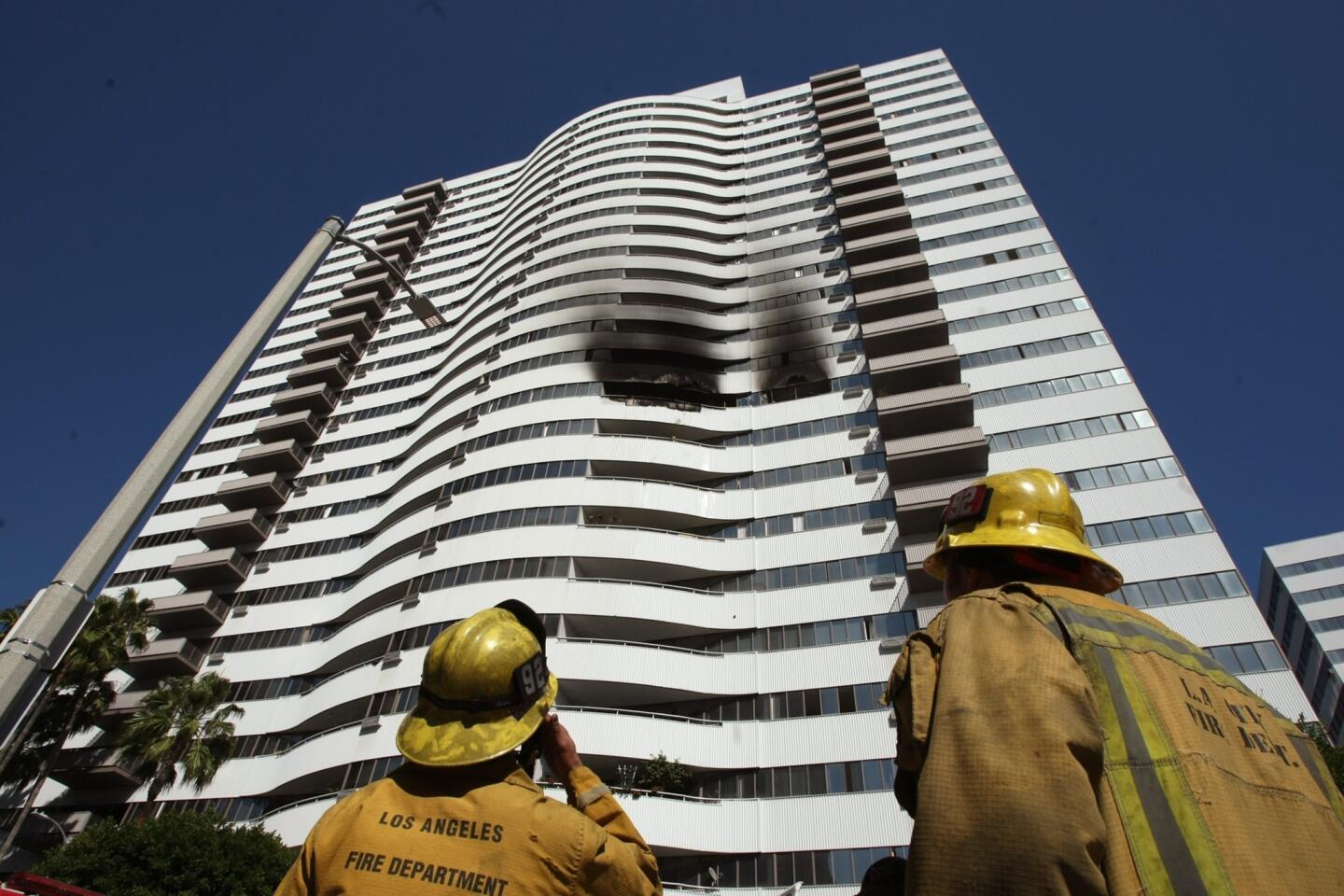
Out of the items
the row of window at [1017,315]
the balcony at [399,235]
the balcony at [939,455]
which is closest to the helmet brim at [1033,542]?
the balcony at [939,455]

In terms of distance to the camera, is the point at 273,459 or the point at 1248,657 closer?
the point at 1248,657

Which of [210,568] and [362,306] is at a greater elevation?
[362,306]

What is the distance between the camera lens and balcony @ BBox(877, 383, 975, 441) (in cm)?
3028

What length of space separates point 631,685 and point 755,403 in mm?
17423

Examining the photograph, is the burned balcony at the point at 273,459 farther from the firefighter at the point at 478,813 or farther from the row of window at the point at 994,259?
the firefighter at the point at 478,813

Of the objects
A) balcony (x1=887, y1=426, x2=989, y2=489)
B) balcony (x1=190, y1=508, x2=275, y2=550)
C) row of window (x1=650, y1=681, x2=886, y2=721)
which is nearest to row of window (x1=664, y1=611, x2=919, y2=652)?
row of window (x1=650, y1=681, x2=886, y2=721)

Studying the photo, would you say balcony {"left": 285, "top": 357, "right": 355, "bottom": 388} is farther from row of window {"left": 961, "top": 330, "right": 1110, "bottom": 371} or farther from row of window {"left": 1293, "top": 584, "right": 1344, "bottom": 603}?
row of window {"left": 1293, "top": 584, "right": 1344, "bottom": 603}

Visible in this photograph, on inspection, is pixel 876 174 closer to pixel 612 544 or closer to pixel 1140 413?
pixel 1140 413

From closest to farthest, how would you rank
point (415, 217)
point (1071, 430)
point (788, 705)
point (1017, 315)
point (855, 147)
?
point (788, 705) → point (1071, 430) → point (1017, 315) → point (855, 147) → point (415, 217)

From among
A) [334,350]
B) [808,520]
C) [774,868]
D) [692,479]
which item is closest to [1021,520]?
[774,868]

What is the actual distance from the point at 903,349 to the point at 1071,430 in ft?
31.1

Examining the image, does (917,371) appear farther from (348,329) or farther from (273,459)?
(348,329)

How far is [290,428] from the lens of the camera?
45.7m

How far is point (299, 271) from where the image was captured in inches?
324
